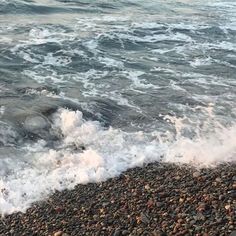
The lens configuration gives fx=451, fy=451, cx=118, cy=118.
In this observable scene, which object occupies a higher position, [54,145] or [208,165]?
[208,165]

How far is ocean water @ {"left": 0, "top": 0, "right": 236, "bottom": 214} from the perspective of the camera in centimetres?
1023

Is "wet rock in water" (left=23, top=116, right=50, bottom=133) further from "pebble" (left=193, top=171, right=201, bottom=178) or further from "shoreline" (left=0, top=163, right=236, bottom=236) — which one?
"pebble" (left=193, top=171, right=201, bottom=178)

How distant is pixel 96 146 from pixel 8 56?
28.7ft

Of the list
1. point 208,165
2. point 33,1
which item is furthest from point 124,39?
point 208,165

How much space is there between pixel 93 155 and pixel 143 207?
110 inches

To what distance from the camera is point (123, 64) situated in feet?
61.1

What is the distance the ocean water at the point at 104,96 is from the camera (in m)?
10.2

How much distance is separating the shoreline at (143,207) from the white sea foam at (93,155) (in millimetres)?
365

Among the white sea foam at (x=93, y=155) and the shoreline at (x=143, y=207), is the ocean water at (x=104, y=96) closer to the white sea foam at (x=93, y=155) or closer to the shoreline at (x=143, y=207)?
the white sea foam at (x=93, y=155)

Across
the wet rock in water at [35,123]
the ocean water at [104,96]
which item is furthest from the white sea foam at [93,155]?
the wet rock in water at [35,123]

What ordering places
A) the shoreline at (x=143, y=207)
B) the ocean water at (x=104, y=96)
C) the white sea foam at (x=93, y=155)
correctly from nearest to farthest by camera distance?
the shoreline at (x=143, y=207)
the white sea foam at (x=93, y=155)
the ocean water at (x=104, y=96)

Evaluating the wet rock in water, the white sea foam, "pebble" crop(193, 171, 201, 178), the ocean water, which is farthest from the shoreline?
the wet rock in water

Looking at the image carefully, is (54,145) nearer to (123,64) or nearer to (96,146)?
(96,146)

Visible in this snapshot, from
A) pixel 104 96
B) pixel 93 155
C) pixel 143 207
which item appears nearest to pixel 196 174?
pixel 143 207
